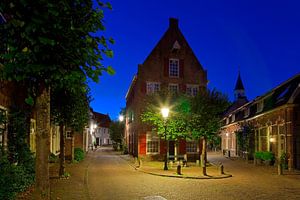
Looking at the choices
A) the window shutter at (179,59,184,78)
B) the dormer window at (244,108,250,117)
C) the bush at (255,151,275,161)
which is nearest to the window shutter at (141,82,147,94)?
the window shutter at (179,59,184,78)

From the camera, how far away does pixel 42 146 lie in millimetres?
8039

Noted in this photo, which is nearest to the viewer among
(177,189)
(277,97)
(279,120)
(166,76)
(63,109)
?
(177,189)

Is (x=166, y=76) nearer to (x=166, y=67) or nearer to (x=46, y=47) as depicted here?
(x=166, y=67)

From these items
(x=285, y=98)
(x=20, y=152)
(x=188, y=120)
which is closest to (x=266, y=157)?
(x=285, y=98)

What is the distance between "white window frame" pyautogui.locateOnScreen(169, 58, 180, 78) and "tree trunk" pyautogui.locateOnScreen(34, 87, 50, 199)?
30.6m

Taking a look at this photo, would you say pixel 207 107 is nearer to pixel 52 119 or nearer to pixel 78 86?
pixel 52 119

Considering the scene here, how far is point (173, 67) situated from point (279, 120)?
12.4 metres

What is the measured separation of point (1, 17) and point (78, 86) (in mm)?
6909

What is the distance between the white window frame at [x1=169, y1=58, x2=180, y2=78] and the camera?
3840cm

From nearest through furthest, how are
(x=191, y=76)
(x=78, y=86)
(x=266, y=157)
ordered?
(x=78, y=86), (x=266, y=157), (x=191, y=76)

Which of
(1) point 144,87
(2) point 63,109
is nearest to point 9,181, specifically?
(2) point 63,109

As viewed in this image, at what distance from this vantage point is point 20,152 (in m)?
16.0

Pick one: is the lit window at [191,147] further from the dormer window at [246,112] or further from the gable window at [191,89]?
the dormer window at [246,112]

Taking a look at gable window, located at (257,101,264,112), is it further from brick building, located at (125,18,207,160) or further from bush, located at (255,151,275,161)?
brick building, located at (125,18,207,160)
